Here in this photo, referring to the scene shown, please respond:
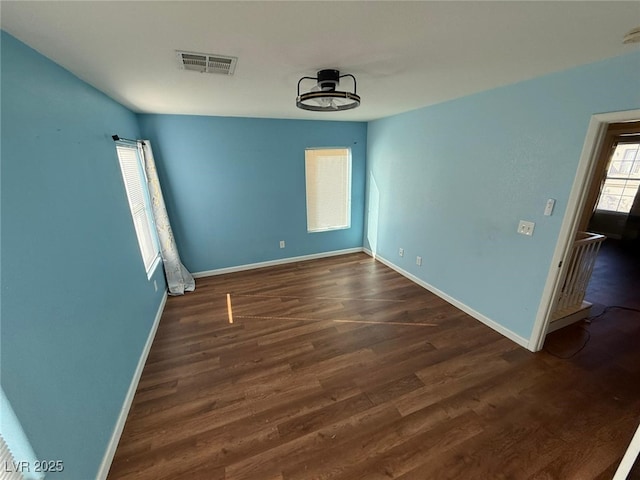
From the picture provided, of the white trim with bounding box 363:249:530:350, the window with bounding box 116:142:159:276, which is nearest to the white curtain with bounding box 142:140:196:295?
the window with bounding box 116:142:159:276

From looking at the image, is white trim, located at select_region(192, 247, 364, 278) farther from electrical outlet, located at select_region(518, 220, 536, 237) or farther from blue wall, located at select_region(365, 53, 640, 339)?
electrical outlet, located at select_region(518, 220, 536, 237)

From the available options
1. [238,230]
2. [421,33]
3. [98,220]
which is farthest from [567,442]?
[238,230]

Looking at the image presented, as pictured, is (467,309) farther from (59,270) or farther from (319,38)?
(59,270)

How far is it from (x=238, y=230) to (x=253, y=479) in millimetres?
3097

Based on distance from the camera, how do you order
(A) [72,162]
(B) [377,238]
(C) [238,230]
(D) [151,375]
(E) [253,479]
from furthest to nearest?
(B) [377,238] → (C) [238,230] → (D) [151,375] → (A) [72,162] → (E) [253,479]

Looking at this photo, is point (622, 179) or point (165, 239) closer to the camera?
point (165, 239)

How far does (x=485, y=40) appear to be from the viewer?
4.43ft

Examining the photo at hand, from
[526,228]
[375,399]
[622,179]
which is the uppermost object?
[622,179]

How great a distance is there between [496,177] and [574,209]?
683 mm

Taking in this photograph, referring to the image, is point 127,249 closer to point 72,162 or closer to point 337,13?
point 72,162

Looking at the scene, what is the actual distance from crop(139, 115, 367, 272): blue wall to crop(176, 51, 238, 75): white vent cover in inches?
76.7

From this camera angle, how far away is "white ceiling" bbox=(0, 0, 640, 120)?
1030 millimetres

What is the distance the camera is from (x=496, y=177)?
2434 millimetres

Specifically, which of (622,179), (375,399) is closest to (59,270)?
(375,399)
